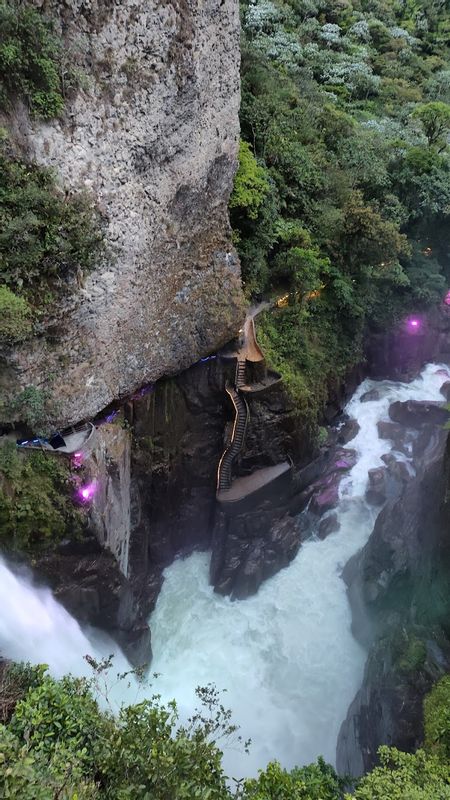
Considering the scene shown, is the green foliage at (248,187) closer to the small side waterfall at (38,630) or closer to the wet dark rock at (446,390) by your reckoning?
the small side waterfall at (38,630)

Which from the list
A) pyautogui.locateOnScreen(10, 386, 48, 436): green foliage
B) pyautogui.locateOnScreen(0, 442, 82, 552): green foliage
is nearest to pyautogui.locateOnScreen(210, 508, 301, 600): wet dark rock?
pyautogui.locateOnScreen(0, 442, 82, 552): green foliage

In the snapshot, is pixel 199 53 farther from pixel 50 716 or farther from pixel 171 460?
pixel 50 716

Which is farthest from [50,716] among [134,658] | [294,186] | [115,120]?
[294,186]

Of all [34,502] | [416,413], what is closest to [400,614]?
[416,413]

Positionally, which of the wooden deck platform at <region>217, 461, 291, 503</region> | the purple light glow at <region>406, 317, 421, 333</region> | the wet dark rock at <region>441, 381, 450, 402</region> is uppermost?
the purple light glow at <region>406, 317, 421, 333</region>

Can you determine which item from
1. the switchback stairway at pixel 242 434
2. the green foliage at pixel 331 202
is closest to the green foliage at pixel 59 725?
the switchback stairway at pixel 242 434

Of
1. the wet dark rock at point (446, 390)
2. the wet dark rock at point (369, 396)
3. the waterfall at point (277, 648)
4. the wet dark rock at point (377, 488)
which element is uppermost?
the wet dark rock at point (369, 396)

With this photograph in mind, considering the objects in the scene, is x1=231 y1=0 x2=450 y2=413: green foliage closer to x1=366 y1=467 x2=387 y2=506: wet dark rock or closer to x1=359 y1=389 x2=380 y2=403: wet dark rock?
x1=359 y1=389 x2=380 y2=403: wet dark rock
